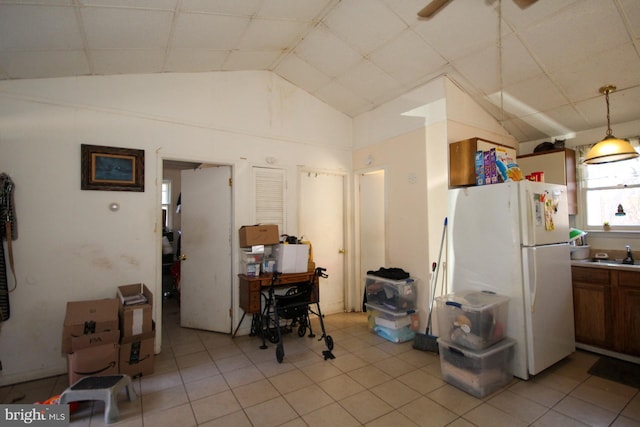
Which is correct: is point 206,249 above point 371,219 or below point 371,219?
below

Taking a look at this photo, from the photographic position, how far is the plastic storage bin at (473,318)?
2344 millimetres

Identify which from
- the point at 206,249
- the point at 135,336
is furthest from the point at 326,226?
the point at 135,336

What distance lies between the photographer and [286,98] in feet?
13.3

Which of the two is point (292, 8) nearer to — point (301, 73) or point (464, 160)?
point (301, 73)

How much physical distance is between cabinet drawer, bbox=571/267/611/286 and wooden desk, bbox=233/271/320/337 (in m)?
2.76

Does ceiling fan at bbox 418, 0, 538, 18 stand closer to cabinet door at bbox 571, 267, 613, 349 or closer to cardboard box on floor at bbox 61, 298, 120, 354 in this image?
cabinet door at bbox 571, 267, 613, 349

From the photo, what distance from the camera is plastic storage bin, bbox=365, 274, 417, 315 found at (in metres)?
3.44

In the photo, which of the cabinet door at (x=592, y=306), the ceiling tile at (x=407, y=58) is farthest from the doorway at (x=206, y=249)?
the cabinet door at (x=592, y=306)

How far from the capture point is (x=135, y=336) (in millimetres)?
2621

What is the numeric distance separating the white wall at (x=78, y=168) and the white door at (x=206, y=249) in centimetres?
18

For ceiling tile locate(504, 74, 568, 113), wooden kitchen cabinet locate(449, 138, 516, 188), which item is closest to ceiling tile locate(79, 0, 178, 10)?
wooden kitchen cabinet locate(449, 138, 516, 188)

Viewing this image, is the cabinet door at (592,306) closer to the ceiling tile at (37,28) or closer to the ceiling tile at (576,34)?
the ceiling tile at (576,34)

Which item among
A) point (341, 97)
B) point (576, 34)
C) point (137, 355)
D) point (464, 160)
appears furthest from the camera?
point (341, 97)

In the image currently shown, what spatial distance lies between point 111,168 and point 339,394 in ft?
9.83
